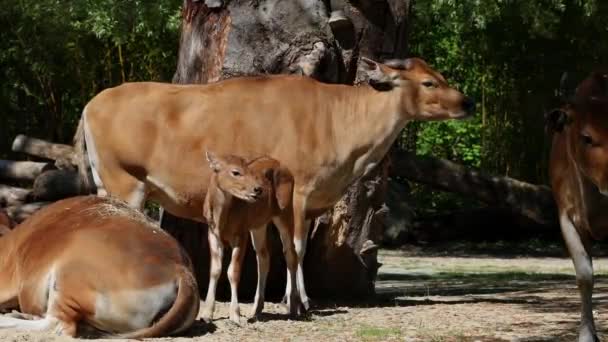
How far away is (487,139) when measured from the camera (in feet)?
68.0

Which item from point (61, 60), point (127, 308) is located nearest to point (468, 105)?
point (127, 308)

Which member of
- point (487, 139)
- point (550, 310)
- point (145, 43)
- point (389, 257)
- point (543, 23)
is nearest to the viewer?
point (550, 310)

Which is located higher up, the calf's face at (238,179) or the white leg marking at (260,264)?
the calf's face at (238,179)

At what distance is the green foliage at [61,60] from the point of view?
18344mm

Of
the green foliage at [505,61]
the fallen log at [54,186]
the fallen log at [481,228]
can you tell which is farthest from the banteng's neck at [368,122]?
the fallen log at [481,228]

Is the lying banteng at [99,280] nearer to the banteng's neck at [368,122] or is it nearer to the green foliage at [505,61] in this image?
A: the banteng's neck at [368,122]

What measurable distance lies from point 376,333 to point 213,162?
1.53 m

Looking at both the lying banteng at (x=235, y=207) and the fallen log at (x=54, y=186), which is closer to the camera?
the lying banteng at (x=235, y=207)

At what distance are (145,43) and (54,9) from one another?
1.81 meters

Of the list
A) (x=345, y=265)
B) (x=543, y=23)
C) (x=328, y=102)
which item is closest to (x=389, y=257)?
(x=543, y=23)

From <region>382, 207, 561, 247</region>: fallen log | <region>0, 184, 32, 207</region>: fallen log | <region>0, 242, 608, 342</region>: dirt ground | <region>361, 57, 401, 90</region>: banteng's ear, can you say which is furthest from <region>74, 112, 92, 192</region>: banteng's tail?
<region>382, 207, 561, 247</region>: fallen log

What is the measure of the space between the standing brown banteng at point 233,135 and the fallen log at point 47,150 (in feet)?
26.8

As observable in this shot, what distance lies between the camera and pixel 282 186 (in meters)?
8.58

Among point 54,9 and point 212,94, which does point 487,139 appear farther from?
point 212,94
